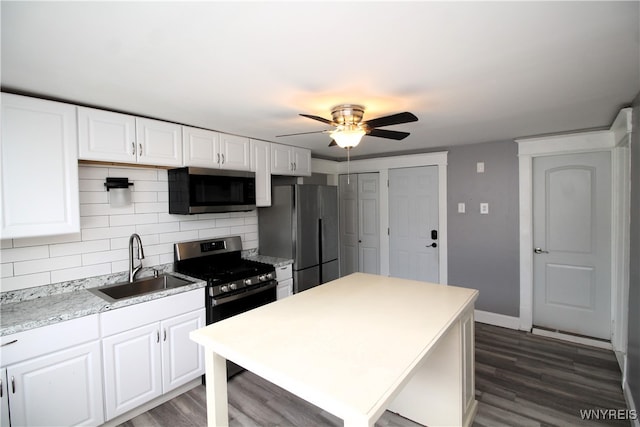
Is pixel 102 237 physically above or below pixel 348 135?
below

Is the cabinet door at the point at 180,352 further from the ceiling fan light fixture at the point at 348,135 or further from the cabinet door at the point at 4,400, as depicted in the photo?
the ceiling fan light fixture at the point at 348,135

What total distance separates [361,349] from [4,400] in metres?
1.92

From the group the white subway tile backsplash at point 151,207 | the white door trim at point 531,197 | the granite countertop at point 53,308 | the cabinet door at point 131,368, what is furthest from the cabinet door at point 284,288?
the white door trim at point 531,197

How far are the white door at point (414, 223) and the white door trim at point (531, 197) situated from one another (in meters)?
0.95

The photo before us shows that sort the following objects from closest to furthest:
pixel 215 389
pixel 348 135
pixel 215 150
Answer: pixel 215 389 → pixel 348 135 → pixel 215 150

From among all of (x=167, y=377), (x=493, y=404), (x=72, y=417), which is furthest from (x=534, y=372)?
(x=72, y=417)

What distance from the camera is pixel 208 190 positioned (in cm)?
284

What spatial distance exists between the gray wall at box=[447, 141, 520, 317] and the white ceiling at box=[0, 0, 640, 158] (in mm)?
1246

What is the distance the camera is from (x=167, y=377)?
2.36 metres

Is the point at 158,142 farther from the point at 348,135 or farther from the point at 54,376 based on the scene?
the point at 54,376

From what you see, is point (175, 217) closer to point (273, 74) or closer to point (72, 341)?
point (72, 341)

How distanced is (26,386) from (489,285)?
415 centimetres

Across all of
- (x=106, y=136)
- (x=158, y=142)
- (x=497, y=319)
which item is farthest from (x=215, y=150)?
(x=497, y=319)

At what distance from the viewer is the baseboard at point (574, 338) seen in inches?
124
